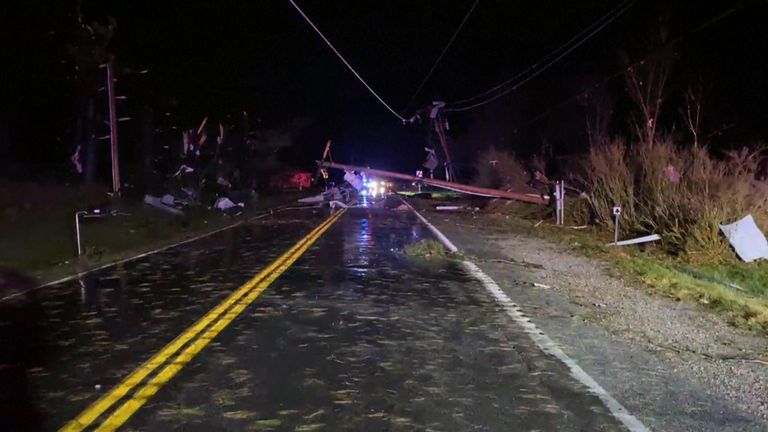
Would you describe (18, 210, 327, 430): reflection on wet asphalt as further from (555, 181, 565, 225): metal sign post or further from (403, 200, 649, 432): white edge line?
(555, 181, 565, 225): metal sign post

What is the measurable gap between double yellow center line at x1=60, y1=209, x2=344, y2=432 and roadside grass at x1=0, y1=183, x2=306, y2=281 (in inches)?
201

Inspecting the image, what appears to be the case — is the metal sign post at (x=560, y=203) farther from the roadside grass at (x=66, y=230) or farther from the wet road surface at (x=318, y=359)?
the wet road surface at (x=318, y=359)

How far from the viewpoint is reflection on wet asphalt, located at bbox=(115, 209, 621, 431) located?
5.38 m

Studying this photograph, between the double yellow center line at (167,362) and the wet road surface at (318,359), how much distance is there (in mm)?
106

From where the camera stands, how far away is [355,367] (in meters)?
6.79

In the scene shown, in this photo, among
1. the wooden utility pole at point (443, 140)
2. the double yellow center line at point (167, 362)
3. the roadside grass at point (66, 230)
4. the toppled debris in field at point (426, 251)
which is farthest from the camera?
the wooden utility pole at point (443, 140)

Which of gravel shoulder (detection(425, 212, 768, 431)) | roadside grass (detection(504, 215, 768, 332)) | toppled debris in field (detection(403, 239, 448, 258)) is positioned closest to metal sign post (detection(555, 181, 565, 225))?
roadside grass (detection(504, 215, 768, 332))

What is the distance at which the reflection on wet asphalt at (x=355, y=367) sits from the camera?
5.38m

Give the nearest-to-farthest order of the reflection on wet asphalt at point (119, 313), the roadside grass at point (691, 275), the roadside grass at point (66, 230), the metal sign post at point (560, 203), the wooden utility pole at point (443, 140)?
the reflection on wet asphalt at point (119, 313) < the roadside grass at point (691, 275) < the roadside grass at point (66, 230) < the metal sign post at point (560, 203) < the wooden utility pole at point (443, 140)

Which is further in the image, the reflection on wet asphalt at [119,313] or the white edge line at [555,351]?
the reflection on wet asphalt at [119,313]

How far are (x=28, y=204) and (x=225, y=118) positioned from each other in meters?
20.1

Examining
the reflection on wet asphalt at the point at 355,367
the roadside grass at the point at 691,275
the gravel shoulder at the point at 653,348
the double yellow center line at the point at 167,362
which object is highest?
the double yellow center line at the point at 167,362

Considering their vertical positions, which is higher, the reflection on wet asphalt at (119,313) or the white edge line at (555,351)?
the reflection on wet asphalt at (119,313)

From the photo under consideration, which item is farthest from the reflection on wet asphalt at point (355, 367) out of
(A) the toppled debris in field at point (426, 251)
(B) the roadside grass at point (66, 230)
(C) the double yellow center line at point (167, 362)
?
(B) the roadside grass at point (66, 230)
